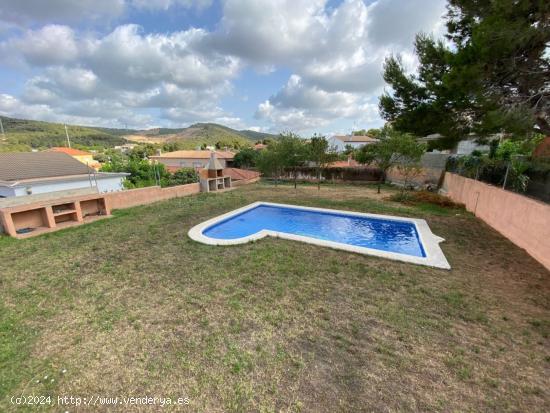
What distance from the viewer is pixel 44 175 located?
18.6 metres

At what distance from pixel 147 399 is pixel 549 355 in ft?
16.5

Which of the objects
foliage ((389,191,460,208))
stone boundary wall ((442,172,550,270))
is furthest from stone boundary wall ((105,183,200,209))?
stone boundary wall ((442,172,550,270))

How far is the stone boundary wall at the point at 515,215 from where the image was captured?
→ 5605 mm

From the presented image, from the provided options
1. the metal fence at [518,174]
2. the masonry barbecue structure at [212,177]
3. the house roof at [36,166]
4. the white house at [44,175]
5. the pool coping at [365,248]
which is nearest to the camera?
the pool coping at [365,248]

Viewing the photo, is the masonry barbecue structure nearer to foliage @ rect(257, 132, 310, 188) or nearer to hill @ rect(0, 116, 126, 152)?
foliage @ rect(257, 132, 310, 188)

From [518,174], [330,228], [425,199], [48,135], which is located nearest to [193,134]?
[48,135]

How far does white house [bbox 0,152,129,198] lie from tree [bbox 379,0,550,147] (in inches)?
724

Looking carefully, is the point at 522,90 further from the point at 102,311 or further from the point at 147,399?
the point at 102,311

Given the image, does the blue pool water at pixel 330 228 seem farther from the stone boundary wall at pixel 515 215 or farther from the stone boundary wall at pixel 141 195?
the stone boundary wall at pixel 141 195

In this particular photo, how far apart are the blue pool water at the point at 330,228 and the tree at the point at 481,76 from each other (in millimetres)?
4279

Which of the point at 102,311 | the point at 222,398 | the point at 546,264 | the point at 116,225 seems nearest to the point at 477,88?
the point at 546,264

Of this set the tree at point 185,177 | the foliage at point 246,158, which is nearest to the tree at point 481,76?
the tree at point 185,177

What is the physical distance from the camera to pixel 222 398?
255cm

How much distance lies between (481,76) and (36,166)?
1119 inches
